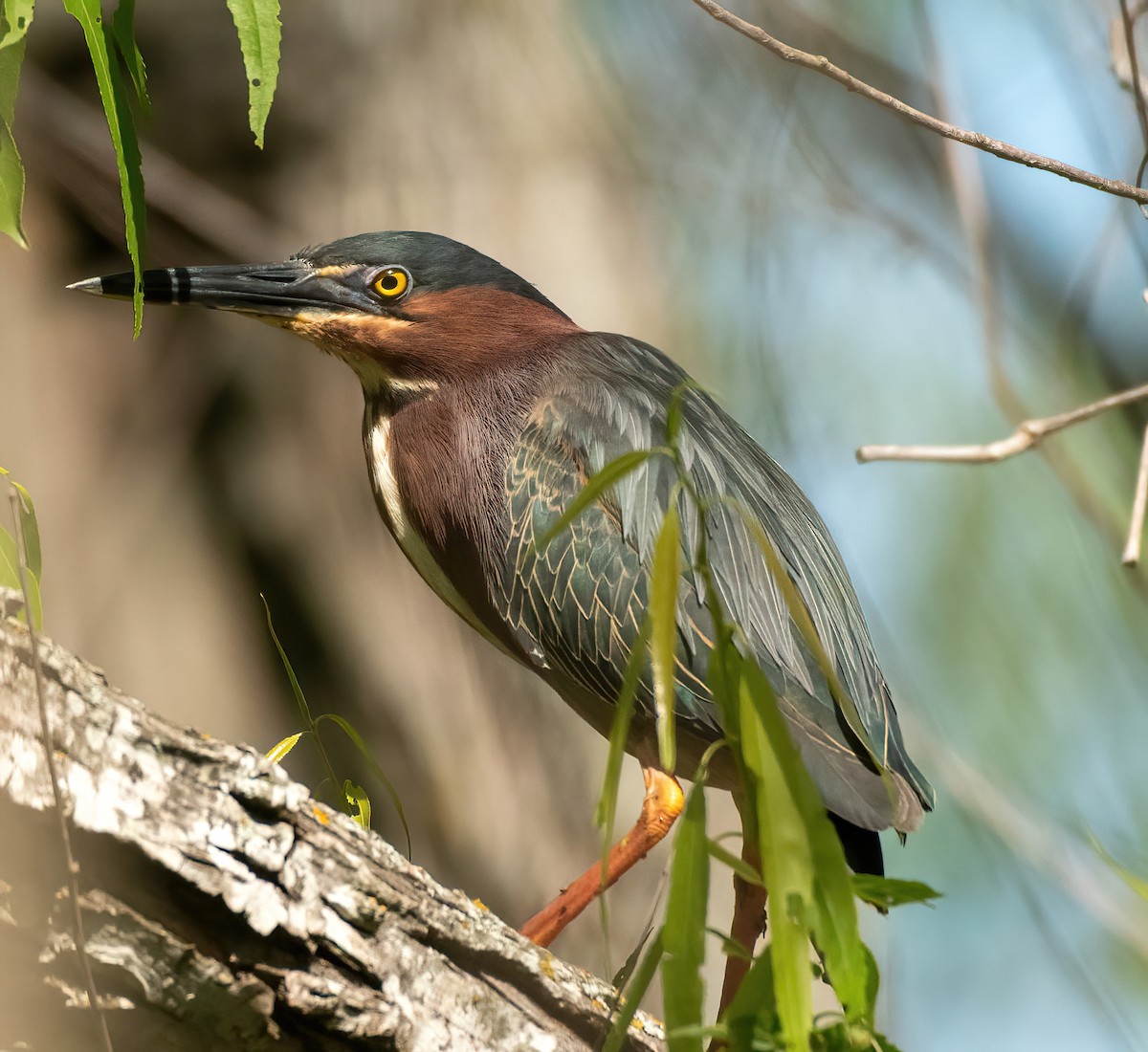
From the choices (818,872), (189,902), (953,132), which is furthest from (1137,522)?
(189,902)

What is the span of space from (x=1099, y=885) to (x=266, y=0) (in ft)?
9.95

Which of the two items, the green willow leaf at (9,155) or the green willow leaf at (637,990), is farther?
the green willow leaf at (9,155)

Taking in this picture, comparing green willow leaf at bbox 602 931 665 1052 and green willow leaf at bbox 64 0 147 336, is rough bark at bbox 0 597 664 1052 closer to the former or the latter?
green willow leaf at bbox 602 931 665 1052

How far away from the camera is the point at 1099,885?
3.31m

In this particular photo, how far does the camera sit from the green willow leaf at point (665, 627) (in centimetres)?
107

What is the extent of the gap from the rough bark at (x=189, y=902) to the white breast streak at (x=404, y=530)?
128 centimetres

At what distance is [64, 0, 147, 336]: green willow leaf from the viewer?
4.46ft

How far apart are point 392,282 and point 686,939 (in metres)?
1.93

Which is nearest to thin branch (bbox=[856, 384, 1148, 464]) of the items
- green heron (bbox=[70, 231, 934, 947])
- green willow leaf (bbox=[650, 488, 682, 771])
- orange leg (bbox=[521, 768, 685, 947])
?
green heron (bbox=[70, 231, 934, 947])

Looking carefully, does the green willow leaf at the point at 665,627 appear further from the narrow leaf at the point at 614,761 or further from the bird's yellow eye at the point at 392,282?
the bird's yellow eye at the point at 392,282

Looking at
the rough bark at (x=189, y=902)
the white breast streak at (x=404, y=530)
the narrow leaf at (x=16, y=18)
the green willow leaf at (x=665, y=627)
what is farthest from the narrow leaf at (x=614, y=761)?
the white breast streak at (x=404, y=530)

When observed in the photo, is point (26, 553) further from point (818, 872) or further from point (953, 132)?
point (953, 132)

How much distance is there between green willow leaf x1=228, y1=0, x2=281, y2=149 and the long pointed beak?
1163 millimetres

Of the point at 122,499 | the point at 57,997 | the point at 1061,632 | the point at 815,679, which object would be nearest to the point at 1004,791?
the point at 1061,632
